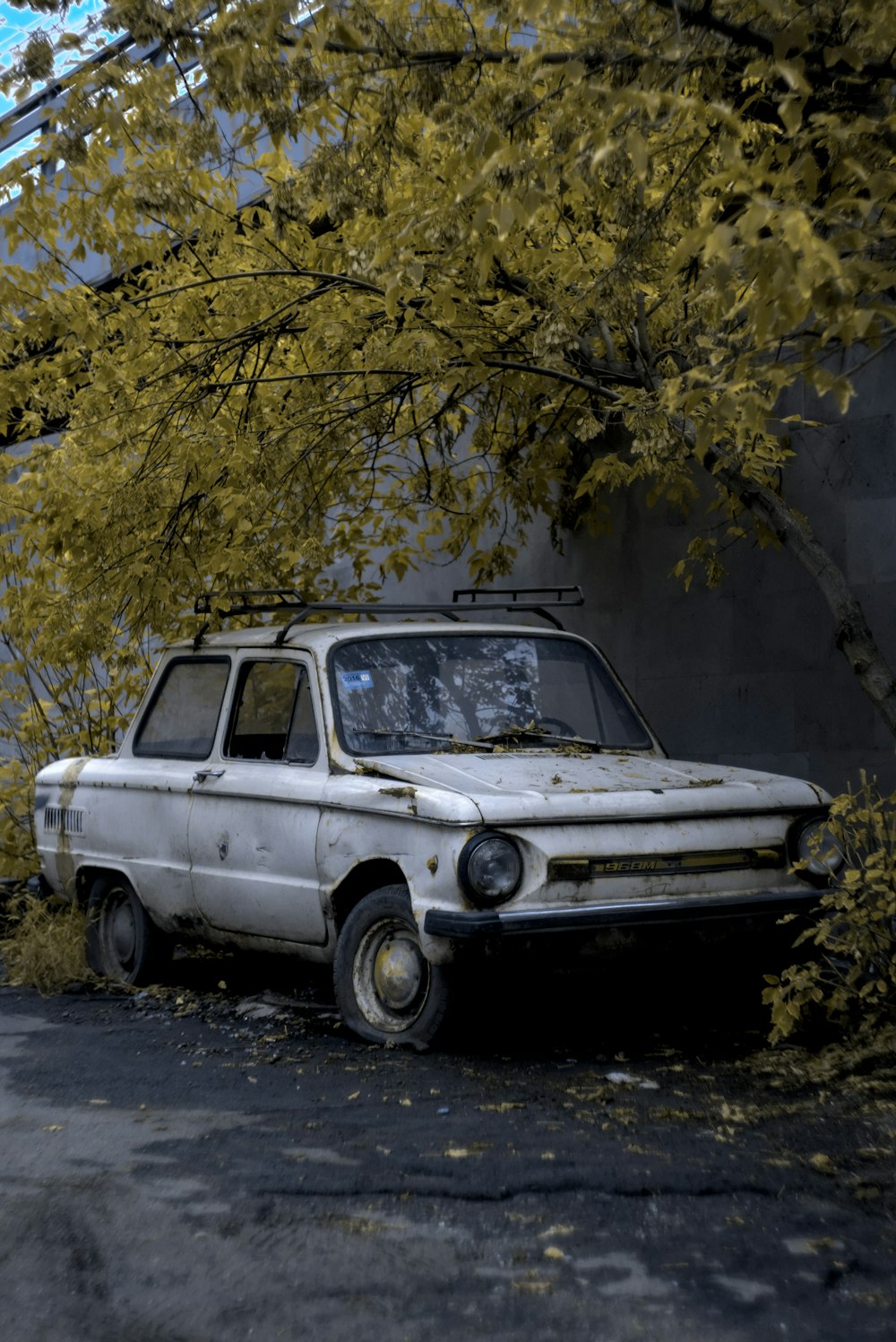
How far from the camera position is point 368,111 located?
754cm

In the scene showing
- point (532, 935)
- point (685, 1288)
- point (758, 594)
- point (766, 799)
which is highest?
point (758, 594)

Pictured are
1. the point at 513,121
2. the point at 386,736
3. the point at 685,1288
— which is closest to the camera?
the point at 685,1288

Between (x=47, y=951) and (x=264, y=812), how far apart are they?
208cm

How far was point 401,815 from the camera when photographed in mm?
6230

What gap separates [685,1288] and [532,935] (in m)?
2.28

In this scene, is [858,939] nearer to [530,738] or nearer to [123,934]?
[530,738]

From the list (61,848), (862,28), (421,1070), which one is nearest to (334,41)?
(862,28)

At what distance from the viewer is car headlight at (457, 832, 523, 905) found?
5.86 meters

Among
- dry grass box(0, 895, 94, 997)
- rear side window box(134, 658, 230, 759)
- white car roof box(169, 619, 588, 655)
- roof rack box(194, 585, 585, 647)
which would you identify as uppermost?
roof rack box(194, 585, 585, 647)

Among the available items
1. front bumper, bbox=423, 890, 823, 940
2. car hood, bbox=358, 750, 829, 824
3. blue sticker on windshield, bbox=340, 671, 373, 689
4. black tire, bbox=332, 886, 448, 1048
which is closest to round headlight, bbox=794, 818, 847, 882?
car hood, bbox=358, 750, 829, 824

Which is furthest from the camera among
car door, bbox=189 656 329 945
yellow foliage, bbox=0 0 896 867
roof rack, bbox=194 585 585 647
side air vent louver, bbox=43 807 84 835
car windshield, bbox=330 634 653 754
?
side air vent louver, bbox=43 807 84 835

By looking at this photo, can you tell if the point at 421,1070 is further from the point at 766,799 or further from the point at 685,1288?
the point at 685,1288

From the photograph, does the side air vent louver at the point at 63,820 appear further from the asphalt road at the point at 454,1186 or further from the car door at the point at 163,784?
the asphalt road at the point at 454,1186

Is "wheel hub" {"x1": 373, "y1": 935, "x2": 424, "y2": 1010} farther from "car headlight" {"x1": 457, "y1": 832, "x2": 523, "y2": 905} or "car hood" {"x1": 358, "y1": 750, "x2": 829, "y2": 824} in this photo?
"car hood" {"x1": 358, "y1": 750, "x2": 829, "y2": 824}
